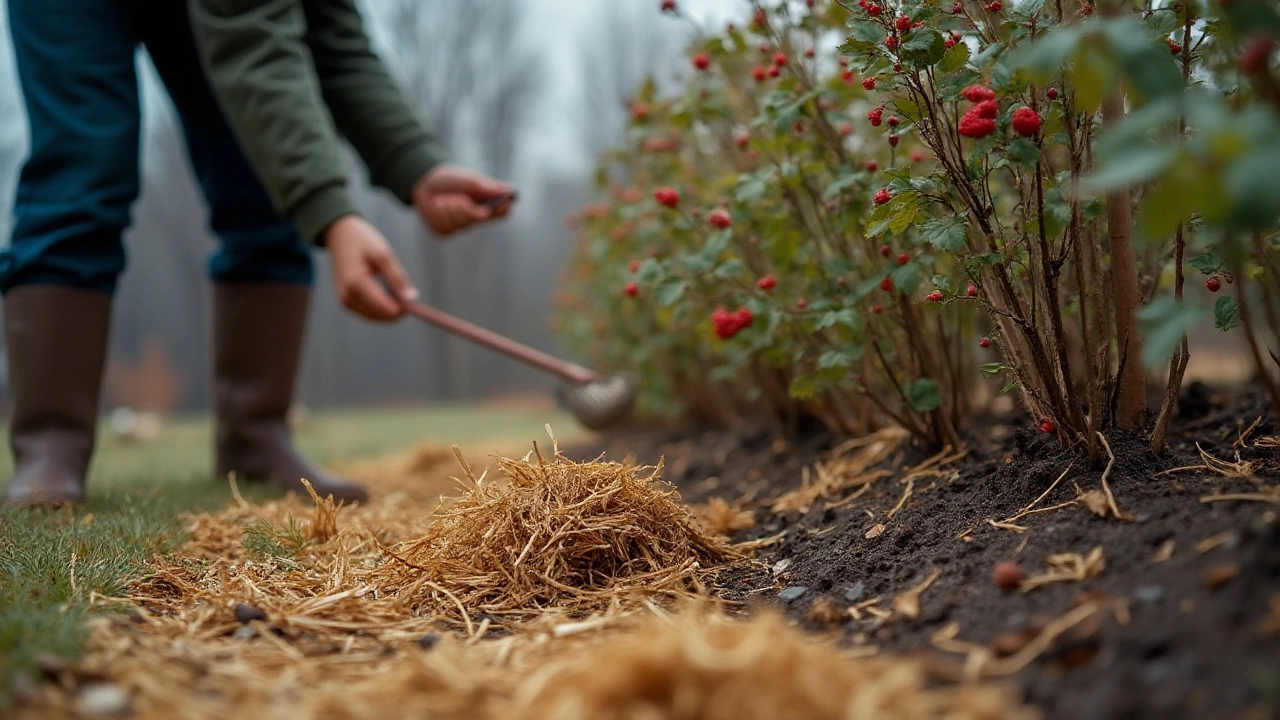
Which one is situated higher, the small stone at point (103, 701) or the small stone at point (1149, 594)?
the small stone at point (1149, 594)

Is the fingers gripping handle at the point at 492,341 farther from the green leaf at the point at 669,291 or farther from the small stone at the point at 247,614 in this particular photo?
the small stone at the point at 247,614

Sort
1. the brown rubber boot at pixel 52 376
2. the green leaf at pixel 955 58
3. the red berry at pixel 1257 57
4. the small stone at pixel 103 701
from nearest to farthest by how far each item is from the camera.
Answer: the red berry at pixel 1257 57, the small stone at pixel 103 701, the green leaf at pixel 955 58, the brown rubber boot at pixel 52 376

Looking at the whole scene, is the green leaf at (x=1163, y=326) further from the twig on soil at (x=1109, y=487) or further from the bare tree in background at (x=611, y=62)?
the bare tree in background at (x=611, y=62)

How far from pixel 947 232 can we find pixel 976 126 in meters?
0.19

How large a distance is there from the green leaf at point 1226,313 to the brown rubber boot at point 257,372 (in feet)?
7.15

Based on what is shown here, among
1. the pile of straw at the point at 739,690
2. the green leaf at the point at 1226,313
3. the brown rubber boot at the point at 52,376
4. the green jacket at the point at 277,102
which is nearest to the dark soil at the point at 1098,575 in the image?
the pile of straw at the point at 739,690

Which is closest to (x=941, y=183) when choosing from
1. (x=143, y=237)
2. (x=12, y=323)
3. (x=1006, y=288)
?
(x=1006, y=288)

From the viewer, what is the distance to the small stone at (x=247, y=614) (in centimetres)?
117

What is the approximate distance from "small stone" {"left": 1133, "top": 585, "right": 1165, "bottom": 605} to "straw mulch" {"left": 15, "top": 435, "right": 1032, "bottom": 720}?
0.20 m

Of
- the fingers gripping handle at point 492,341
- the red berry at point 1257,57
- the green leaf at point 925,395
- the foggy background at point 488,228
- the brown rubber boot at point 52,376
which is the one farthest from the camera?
the foggy background at point 488,228

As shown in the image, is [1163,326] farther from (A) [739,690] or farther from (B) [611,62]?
(B) [611,62]

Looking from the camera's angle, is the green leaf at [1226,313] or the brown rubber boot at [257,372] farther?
the brown rubber boot at [257,372]

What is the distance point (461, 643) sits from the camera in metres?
1.15

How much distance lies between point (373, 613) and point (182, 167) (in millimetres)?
11931
